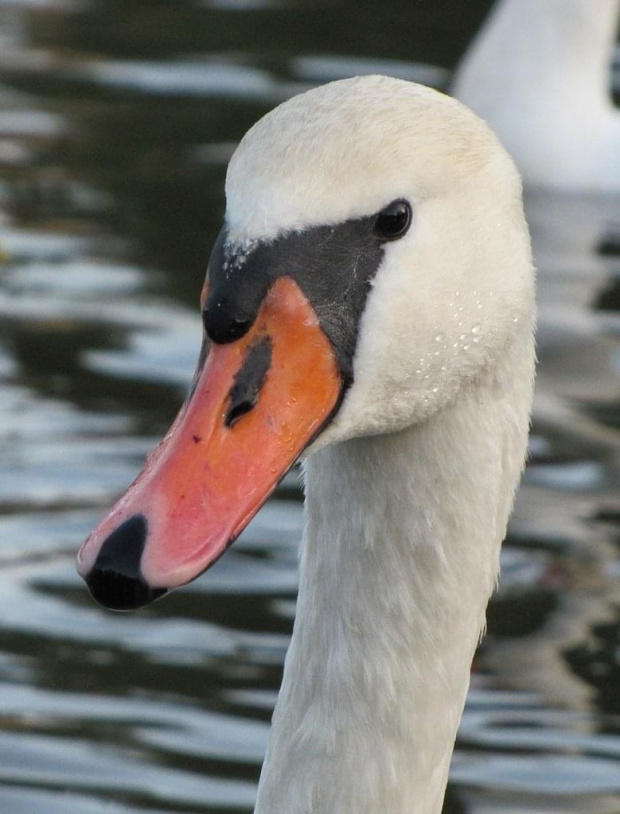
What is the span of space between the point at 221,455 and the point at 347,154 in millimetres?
551

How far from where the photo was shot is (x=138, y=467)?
7.88 m

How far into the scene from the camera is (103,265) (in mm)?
10391

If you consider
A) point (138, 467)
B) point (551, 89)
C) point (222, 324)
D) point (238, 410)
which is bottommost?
point (238, 410)

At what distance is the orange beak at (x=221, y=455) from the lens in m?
3.29

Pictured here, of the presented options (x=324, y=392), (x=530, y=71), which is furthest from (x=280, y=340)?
(x=530, y=71)

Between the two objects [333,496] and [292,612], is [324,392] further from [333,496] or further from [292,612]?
[292,612]

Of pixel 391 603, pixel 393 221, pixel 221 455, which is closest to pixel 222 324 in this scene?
pixel 221 455

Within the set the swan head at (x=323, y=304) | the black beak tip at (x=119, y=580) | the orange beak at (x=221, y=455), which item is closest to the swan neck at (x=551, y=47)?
the swan head at (x=323, y=304)

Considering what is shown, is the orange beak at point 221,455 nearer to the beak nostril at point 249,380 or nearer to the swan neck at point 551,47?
the beak nostril at point 249,380

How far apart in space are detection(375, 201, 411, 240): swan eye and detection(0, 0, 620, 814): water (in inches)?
97.3

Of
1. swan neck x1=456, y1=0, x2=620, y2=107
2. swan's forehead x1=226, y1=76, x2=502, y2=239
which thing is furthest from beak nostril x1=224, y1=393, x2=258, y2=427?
swan neck x1=456, y1=0, x2=620, y2=107

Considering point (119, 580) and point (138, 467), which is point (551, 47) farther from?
point (119, 580)

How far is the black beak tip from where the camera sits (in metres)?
3.27

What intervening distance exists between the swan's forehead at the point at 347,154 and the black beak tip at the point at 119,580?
0.58 metres
